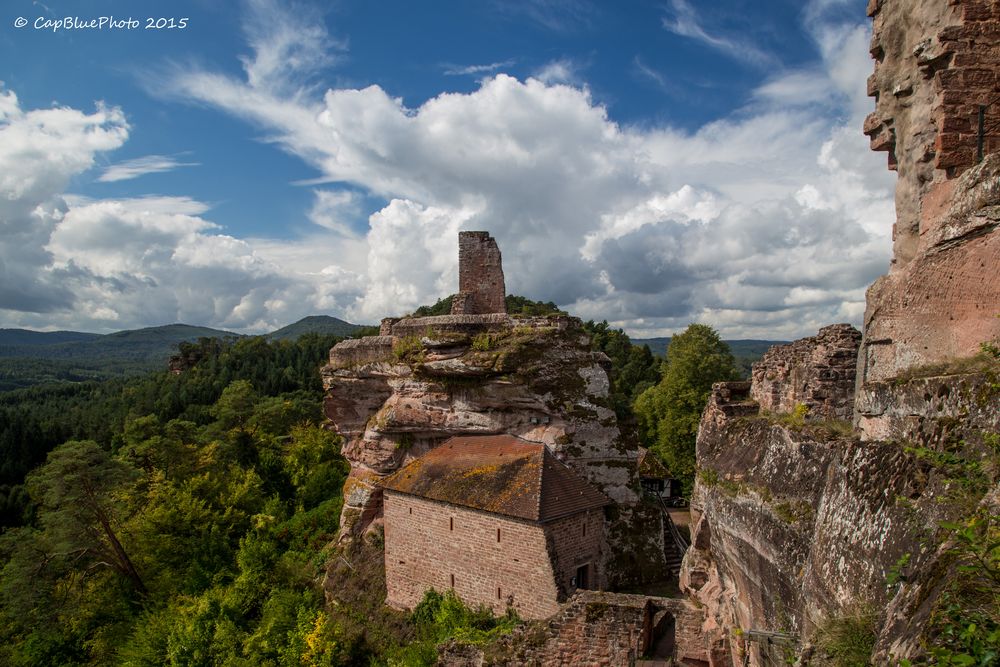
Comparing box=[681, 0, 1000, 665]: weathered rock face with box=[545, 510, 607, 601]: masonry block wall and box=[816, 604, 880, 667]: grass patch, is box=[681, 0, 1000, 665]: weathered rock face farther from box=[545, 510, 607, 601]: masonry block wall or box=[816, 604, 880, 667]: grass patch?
box=[545, 510, 607, 601]: masonry block wall

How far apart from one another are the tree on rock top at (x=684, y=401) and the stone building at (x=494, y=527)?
16.0m

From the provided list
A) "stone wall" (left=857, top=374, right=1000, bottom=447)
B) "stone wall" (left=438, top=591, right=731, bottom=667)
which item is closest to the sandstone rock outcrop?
"stone wall" (left=438, top=591, right=731, bottom=667)

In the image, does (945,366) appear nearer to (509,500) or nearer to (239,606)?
(509,500)

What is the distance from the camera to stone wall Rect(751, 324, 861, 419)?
25.5ft

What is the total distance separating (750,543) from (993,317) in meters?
3.60

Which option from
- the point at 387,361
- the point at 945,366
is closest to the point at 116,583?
the point at 387,361

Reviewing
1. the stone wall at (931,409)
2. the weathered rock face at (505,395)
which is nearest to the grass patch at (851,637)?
the stone wall at (931,409)

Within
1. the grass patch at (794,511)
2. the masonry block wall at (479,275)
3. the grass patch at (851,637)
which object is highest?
the masonry block wall at (479,275)

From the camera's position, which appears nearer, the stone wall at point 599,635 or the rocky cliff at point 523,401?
the stone wall at point 599,635

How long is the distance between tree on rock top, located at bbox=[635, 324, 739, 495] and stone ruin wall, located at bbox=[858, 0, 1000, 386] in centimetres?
2471

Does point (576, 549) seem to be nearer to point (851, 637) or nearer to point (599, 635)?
point (599, 635)

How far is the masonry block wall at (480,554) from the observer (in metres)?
13.8

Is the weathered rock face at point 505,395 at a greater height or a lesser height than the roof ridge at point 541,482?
greater

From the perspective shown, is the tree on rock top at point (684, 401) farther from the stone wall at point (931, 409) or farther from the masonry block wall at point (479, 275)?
the stone wall at point (931, 409)
